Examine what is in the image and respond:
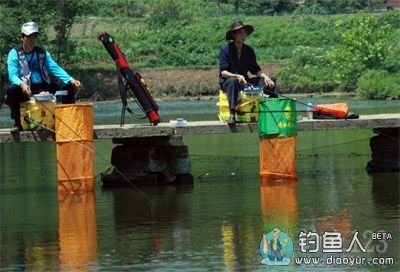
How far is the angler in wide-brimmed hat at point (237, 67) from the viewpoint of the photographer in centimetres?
1562

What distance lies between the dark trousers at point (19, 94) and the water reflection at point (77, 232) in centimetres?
111

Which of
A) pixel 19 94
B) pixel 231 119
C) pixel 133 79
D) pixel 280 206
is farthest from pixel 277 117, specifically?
pixel 19 94

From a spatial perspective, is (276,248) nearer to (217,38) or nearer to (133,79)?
(133,79)

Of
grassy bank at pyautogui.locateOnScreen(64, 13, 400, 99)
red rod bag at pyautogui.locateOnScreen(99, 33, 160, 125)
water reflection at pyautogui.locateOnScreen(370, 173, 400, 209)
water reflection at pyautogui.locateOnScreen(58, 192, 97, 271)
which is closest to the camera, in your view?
water reflection at pyautogui.locateOnScreen(58, 192, 97, 271)

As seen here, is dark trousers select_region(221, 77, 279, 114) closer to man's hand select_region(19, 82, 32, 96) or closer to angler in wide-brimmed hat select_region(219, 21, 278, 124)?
angler in wide-brimmed hat select_region(219, 21, 278, 124)

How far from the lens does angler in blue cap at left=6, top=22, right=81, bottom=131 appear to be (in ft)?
48.9

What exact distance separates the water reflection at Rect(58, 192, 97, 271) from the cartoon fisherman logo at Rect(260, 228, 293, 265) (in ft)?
4.58

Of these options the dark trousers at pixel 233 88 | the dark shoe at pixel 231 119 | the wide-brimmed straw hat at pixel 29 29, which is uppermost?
the wide-brimmed straw hat at pixel 29 29

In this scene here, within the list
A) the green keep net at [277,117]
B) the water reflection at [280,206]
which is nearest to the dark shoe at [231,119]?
the green keep net at [277,117]

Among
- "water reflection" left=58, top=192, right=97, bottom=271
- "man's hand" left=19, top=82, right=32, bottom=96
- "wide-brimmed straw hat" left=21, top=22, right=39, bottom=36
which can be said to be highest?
"wide-brimmed straw hat" left=21, top=22, right=39, bottom=36

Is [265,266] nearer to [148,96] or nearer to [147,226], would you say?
[147,226]

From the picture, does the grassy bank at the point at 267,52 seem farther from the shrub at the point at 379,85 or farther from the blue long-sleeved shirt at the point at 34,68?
the blue long-sleeved shirt at the point at 34,68

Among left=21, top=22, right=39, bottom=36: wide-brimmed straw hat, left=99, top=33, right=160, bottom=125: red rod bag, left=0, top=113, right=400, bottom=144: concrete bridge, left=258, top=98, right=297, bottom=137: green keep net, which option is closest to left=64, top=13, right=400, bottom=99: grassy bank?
left=0, top=113, right=400, bottom=144: concrete bridge

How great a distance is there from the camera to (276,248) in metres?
10.9
